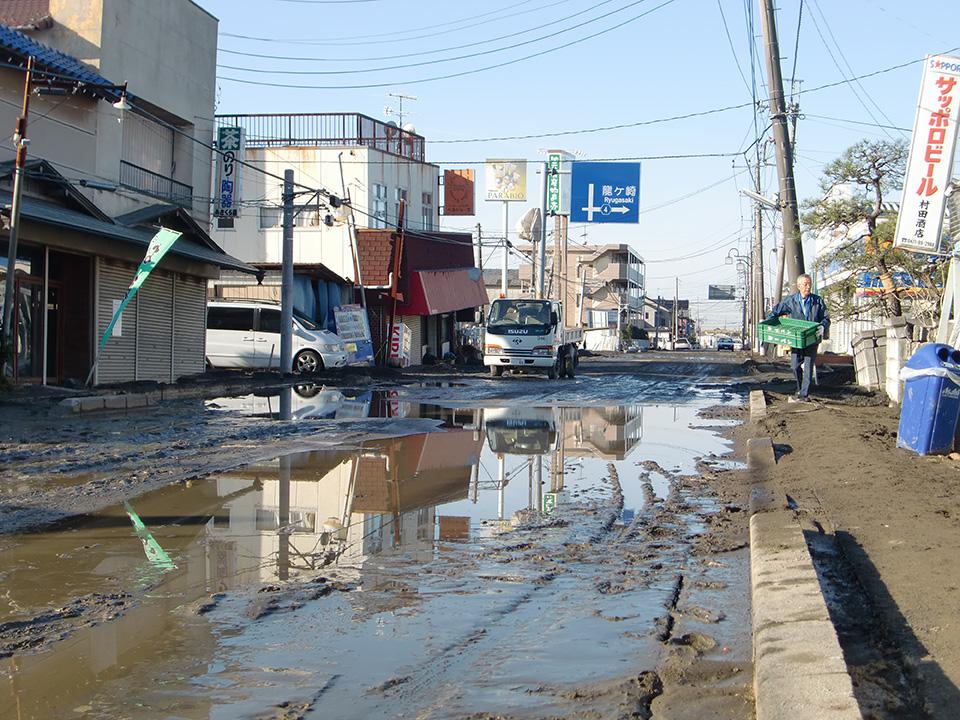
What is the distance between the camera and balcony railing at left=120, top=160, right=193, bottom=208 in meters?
22.3

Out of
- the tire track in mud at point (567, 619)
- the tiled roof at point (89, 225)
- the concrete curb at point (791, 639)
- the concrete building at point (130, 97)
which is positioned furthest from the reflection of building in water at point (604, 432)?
the concrete building at point (130, 97)

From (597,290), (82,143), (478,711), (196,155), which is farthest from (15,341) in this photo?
(597,290)

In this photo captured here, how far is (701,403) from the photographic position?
19.0 metres

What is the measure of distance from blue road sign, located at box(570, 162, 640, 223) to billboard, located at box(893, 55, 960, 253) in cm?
2126

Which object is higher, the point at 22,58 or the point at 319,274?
the point at 22,58

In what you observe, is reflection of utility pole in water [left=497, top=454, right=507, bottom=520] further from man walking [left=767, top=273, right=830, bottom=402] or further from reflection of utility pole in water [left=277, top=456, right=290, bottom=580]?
man walking [left=767, top=273, right=830, bottom=402]

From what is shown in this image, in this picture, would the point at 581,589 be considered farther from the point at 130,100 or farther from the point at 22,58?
the point at 130,100

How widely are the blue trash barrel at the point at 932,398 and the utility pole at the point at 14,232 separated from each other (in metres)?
12.9

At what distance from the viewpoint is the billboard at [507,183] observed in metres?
51.2

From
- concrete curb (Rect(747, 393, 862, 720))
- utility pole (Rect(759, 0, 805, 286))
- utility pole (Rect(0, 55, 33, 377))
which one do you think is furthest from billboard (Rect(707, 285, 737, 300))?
concrete curb (Rect(747, 393, 862, 720))

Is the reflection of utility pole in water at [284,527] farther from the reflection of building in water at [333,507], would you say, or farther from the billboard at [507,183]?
the billboard at [507,183]

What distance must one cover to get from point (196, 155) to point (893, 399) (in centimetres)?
1825

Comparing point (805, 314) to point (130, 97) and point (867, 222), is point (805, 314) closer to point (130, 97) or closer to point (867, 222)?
point (867, 222)

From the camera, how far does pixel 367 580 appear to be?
5527 mm
